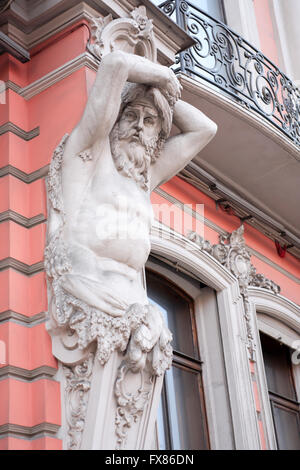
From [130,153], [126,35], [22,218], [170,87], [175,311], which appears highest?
[126,35]

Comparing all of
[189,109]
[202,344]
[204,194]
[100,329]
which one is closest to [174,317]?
[202,344]

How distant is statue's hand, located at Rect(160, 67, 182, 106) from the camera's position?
557 cm

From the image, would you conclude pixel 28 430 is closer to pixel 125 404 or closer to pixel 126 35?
pixel 125 404

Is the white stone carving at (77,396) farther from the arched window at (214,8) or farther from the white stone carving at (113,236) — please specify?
the arched window at (214,8)

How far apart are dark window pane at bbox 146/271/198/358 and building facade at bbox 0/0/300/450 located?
0.05 feet

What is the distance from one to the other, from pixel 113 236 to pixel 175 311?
250cm

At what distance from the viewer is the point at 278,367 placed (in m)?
8.68

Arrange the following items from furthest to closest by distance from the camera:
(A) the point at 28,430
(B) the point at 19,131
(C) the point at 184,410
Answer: (C) the point at 184,410, (B) the point at 19,131, (A) the point at 28,430

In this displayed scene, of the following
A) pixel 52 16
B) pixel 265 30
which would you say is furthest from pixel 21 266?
pixel 265 30

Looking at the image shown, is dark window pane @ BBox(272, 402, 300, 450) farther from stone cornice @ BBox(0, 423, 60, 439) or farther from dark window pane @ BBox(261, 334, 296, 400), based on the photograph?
stone cornice @ BBox(0, 423, 60, 439)

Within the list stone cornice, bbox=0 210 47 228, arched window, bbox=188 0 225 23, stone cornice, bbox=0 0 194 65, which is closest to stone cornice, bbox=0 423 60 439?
stone cornice, bbox=0 210 47 228

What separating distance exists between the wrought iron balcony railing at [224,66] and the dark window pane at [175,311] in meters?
1.80

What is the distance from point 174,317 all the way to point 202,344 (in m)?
0.35

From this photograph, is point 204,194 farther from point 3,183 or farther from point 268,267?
point 3,183
